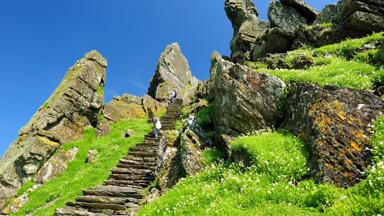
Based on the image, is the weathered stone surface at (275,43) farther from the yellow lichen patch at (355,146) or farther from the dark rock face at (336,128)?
the yellow lichen patch at (355,146)

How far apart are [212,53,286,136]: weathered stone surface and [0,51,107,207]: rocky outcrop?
64.3ft

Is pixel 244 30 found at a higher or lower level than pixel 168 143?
higher

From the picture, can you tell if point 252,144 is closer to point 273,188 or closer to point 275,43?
point 273,188

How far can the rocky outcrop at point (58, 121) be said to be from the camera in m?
30.3

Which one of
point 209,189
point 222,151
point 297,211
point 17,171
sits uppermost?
point 17,171

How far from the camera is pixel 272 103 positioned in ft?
53.4

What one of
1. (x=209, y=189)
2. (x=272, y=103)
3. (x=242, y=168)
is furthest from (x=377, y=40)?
(x=209, y=189)

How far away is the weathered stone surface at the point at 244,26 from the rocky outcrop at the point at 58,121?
16867 mm

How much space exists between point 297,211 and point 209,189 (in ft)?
11.6

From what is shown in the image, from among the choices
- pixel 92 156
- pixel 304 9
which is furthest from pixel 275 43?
pixel 92 156

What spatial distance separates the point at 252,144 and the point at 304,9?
93.2 ft

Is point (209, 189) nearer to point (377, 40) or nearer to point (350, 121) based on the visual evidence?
point (350, 121)

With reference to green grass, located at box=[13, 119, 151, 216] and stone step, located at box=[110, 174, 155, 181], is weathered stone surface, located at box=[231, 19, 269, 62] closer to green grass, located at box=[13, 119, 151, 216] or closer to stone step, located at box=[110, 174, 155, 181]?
green grass, located at box=[13, 119, 151, 216]

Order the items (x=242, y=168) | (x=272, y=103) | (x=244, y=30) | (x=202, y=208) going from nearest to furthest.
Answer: (x=202, y=208) < (x=242, y=168) < (x=272, y=103) < (x=244, y=30)
